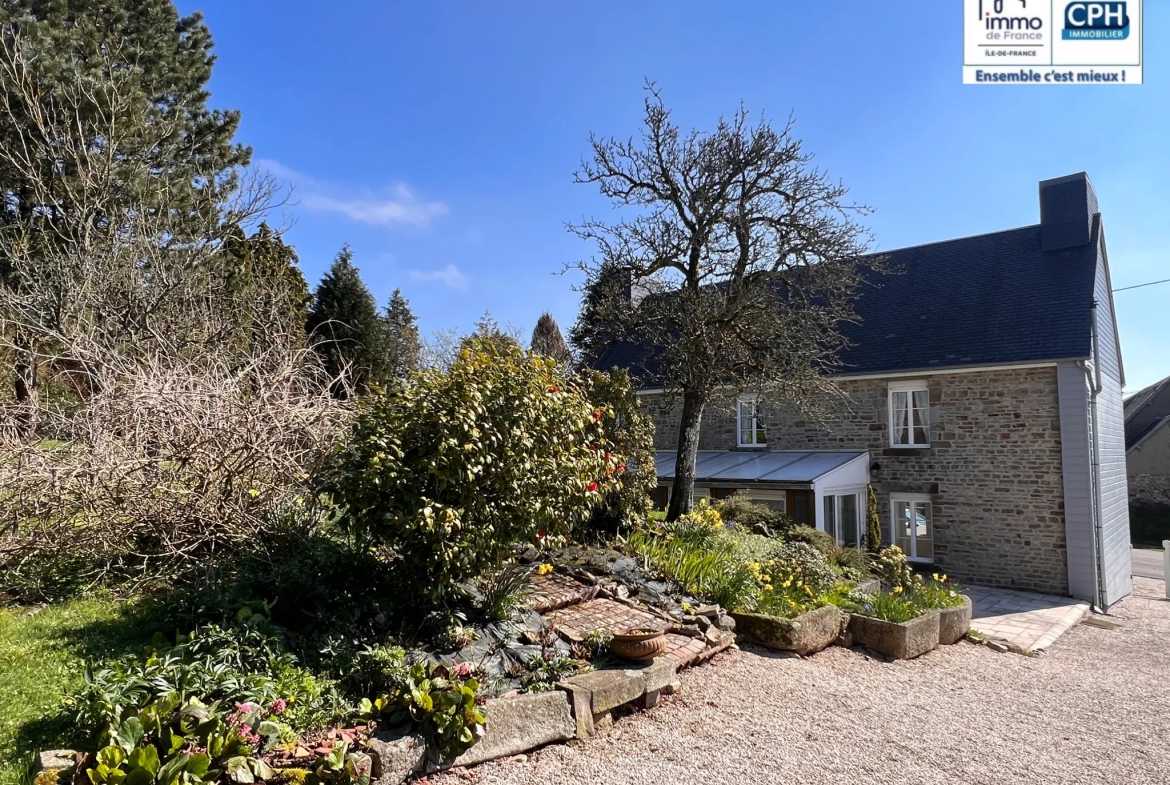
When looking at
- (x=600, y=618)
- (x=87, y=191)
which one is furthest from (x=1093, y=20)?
(x=87, y=191)

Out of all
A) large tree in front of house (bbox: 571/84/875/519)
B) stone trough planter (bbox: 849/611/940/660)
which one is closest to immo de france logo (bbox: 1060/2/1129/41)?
large tree in front of house (bbox: 571/84/875/519)

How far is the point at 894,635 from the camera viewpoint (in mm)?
6945

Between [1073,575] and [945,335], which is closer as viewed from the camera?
[1073,575]

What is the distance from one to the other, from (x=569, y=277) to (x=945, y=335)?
9.63 metres

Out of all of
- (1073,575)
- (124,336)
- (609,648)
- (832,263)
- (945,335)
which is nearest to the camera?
(609,648)

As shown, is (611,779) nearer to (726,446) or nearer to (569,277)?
(569,277)

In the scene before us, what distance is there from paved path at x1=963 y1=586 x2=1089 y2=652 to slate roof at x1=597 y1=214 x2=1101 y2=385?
16.2 feet

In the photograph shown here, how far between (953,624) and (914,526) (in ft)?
24.0

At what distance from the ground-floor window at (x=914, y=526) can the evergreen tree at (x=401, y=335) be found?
12650 millimetres

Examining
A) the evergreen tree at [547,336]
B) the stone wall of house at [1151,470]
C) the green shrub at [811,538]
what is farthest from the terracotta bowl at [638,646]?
the stone wall of house at [1151,470]

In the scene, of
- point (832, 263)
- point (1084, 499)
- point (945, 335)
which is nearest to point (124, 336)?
point (832, 263)

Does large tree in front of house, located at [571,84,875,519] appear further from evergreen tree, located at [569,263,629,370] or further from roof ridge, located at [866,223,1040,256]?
roof ridge, located at [866,223,1040,256]

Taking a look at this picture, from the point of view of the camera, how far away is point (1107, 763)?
4.66 m

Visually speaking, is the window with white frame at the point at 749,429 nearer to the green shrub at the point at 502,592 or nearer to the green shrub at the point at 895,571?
the green shrub at the point at 895,571
